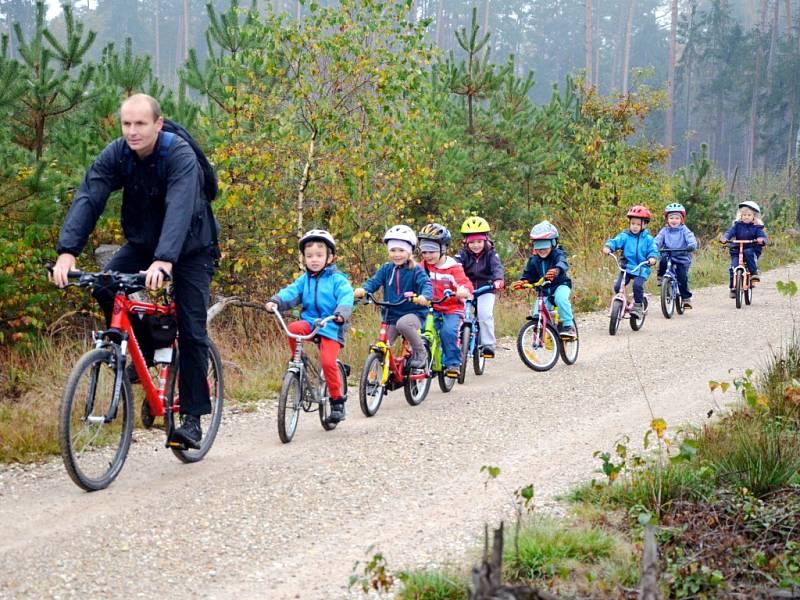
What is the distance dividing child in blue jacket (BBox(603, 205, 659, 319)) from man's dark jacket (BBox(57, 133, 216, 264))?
893cm

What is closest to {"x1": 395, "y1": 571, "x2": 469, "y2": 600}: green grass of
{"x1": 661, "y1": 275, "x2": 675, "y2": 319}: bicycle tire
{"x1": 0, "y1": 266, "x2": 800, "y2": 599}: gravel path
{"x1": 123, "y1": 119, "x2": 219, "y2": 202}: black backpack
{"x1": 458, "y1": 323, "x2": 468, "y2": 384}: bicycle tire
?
{"x1": 0, "y1": 266, "x2": 800, "y2": 599}: gravel path

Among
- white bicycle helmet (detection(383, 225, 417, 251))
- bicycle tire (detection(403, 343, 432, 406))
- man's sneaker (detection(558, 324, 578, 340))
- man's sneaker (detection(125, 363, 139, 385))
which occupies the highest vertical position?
white bicycle helmet (detection(383, 225, 417, 251))

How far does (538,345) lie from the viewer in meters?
10.8

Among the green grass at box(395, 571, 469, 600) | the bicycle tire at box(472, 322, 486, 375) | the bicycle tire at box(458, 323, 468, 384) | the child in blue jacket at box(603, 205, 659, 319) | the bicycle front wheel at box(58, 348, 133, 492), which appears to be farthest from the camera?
the child in blue jacket at box(603, 205, 659, 319)

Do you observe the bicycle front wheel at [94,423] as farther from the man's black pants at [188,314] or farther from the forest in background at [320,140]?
the forest in background at [320,140]

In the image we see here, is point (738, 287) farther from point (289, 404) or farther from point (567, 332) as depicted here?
point (289, 404)

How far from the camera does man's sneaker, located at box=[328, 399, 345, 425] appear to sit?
763cm

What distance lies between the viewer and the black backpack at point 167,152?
5809 millimetres

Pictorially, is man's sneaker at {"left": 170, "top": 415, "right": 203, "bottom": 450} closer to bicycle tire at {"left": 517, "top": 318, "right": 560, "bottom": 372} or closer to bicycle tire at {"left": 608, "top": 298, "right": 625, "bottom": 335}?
bicycle tire at {"left": 517, "top": 318, "right": 560, "bottom": 372}

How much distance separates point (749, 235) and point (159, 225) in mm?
13290

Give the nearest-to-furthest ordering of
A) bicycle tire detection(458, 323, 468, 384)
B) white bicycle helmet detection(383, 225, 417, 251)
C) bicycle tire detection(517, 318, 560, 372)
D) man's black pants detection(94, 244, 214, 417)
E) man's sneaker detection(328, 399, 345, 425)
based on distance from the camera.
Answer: man's black pants detection(94, 244, 214, 417) < man's sneaker detection(328, 399, 345, 425) < white bicycle helmet detection(383, 225, 417, 251) < bicycle tire detection(458, 323, 468, 384) < bicycle tire detection(517, 318, 560, 372)

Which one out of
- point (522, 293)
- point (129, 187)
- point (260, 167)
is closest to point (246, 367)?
point (260, 167)

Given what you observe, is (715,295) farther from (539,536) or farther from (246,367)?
(539,536)

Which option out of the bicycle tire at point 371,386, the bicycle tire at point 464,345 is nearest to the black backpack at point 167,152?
the bicycle tire at point 371,386
